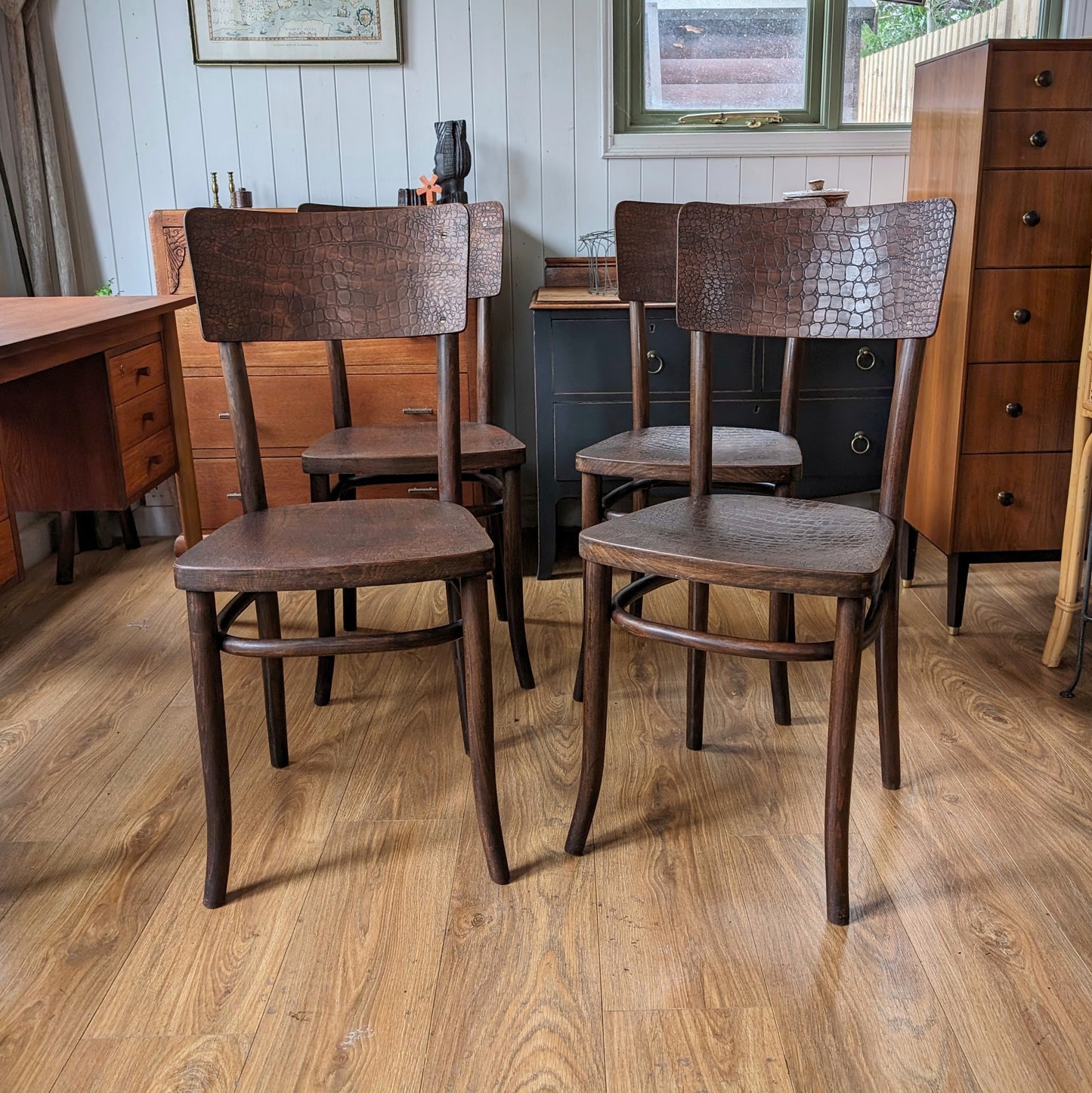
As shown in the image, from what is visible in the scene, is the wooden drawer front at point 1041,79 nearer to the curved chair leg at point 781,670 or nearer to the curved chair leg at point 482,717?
the curved chair leg at point 781,670

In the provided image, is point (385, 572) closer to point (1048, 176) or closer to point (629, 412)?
point (629, 412)

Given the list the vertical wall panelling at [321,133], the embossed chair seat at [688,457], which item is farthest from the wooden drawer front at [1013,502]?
the vertical wall panelling at [321,133]

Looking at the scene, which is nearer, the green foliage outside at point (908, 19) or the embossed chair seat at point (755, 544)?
the embossed chair seat at point (755, 544)

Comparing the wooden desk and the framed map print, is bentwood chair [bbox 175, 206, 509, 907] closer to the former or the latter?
the wooden desk

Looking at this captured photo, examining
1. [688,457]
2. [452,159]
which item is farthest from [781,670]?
[452,159]

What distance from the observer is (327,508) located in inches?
71.4

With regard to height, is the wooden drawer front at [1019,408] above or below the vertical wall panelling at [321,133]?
below

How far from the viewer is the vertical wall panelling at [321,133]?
3119mm

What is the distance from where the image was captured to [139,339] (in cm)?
266

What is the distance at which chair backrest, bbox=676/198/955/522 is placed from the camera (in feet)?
5.34

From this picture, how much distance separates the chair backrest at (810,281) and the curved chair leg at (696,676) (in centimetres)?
34

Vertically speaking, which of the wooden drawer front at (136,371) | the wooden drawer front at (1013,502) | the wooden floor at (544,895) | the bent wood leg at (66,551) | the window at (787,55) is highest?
the window at (787,55)

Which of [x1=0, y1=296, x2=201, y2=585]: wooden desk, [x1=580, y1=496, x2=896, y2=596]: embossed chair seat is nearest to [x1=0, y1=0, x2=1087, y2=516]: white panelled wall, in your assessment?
[x1=0, y1=296, x2=201, y2=585]: wooden desk

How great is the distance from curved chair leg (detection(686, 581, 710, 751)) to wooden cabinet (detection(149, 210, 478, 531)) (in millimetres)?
1253
